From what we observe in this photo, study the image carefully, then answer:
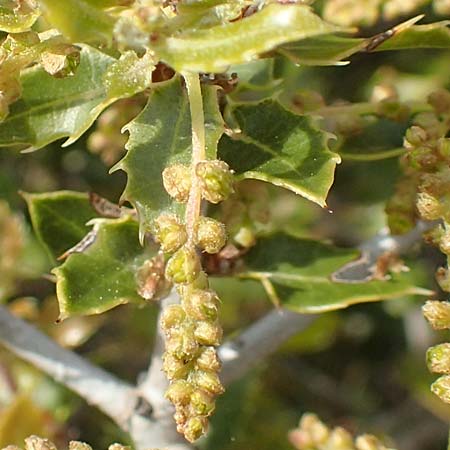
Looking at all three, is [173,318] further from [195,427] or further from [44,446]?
[44,446]

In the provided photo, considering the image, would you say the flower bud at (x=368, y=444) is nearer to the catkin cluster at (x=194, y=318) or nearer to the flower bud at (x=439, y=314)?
the flower bud at (x=439, y=314)

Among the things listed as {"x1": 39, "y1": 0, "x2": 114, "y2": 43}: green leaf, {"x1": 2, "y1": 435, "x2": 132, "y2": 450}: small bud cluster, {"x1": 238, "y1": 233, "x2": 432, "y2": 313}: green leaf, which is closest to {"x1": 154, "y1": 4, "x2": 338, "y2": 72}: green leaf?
{"x1": 39, "y1": 0, "x2": 114, "y2": 43}: green leaf

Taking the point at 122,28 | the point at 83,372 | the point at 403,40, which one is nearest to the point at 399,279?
the point at 403,40

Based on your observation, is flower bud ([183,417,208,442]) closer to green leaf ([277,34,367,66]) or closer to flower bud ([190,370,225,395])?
flower bud ([190,370,225,395])

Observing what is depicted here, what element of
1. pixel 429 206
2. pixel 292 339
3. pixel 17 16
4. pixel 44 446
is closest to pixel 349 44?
pixel 429 206

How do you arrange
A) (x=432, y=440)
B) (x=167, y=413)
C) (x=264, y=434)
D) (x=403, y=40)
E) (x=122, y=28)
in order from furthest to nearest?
(x=432, y=440)
(x=264, y=434)
(x=167, y=413)
(x=403, y=40)
(x=122, y=28)

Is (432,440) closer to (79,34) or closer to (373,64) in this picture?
(373,64)
